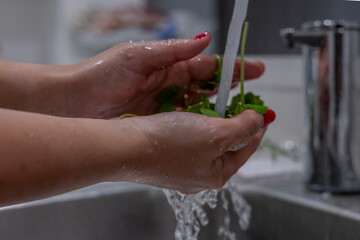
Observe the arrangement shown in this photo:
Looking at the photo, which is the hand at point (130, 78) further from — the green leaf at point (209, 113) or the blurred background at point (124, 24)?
the blurred background at point (124, 24)

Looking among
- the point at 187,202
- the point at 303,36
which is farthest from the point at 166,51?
the point at 303,36

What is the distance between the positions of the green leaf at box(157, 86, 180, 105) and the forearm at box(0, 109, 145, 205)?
0.20 metres

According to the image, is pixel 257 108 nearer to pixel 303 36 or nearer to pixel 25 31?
pixel 303 36

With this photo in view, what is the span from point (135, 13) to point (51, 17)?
373mm

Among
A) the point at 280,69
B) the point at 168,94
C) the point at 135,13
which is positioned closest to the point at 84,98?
the point at 168,94

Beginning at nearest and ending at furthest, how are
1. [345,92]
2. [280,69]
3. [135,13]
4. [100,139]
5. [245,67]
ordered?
[100,139], [245,67], [345,92], [280,69], [135,13]

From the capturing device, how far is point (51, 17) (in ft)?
6.75

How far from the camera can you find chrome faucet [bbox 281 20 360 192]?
2.34ft

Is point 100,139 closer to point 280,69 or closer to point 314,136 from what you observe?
point 314,136

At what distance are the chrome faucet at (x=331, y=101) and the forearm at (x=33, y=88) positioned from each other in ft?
1.09

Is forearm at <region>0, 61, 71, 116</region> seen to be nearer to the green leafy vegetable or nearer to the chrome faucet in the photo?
the green leafy vegetable

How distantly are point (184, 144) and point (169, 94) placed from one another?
21 cm

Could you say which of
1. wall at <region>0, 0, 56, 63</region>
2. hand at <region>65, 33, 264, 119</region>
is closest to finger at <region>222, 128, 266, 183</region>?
hand at <region>65, 33, 264, 119</region>

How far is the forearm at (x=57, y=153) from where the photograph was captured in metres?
0.36
